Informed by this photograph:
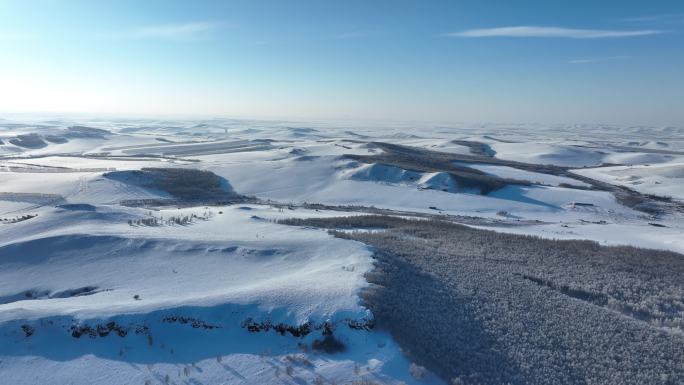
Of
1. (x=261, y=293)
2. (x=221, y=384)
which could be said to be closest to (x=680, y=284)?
(x=261, y=293)

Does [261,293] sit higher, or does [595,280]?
[261,293]

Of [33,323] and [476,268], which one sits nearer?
[33,323]

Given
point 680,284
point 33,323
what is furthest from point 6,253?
point 680,284

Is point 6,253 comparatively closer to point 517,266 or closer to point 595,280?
point 517,266

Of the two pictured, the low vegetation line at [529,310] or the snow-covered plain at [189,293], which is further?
the low vegetation line at [529,310]

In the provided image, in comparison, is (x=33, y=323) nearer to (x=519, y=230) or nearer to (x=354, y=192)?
(x=519, y=230)

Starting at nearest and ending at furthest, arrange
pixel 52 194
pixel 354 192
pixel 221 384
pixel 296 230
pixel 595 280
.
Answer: pixel 221 384, pixel 595 280, pixel 296 230, pixel 52 194, pixel 354 192

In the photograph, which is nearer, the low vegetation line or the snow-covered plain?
the snow-covered plain

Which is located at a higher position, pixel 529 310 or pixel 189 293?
pixel 189 293

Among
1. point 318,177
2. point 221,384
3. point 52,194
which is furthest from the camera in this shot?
point 318,177
